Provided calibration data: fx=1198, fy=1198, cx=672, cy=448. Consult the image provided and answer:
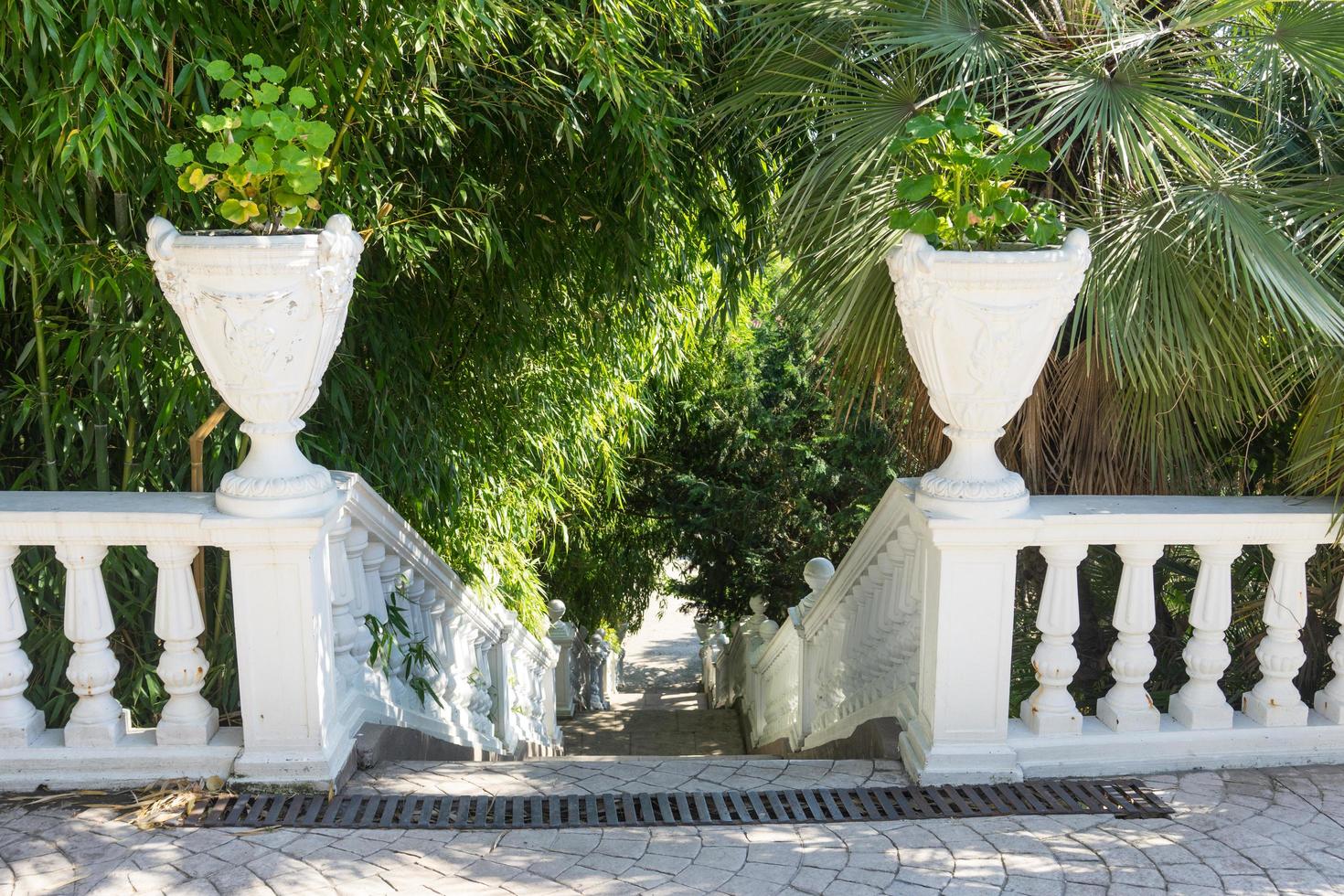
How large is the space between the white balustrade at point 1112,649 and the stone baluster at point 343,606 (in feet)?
4.69

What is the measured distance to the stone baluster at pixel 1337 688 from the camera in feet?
9.89

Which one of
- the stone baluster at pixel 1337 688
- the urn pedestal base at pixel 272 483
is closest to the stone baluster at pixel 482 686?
the urn pedestal base at pixel 272 483

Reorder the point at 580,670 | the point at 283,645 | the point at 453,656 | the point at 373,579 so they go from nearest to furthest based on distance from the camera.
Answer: the point at 283,645 → the point at 373,579 → the point at 453,656 → the point at 580,670

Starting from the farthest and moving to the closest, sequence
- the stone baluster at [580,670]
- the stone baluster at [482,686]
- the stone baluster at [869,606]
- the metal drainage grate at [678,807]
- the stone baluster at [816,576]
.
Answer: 1. the stone baluster at [580,670]
2. the stone baluster at [816,576]
3. the stone baluster at [482,686]
4. the stone baluster at [869,606]
5. the metal drainage grate at [678,807]

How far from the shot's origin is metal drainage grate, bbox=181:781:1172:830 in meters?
2.68

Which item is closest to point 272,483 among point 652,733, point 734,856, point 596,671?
point 734,856

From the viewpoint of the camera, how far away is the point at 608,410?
5.84 metres

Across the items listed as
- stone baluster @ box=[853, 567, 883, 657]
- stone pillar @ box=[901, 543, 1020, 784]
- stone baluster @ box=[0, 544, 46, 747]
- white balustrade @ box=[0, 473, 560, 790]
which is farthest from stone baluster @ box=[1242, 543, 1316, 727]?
stone baluster @ box=[0, 544, 46, 747]

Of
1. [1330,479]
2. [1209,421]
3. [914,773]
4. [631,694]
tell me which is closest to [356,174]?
[914,773]

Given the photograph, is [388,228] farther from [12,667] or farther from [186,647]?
[12,667]

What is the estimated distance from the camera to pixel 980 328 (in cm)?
259

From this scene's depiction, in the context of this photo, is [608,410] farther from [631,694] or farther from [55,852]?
[631,694]

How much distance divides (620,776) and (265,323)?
1.40m

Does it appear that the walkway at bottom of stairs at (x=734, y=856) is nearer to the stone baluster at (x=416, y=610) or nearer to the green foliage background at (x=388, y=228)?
the green foliage background at (x=388, y=228)
